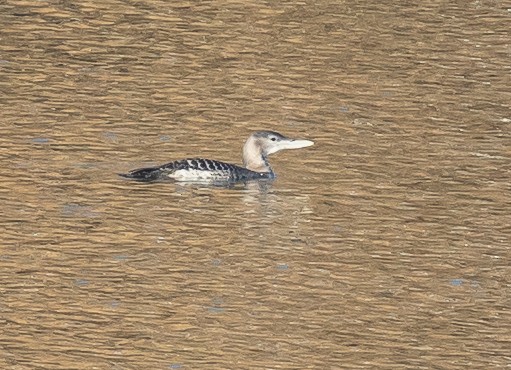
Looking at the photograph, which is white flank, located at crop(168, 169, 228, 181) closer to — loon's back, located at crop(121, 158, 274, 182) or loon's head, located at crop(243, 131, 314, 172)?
loon's back, located at crop(121, 158, 274, 182)

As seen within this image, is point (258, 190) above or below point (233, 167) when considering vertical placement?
below

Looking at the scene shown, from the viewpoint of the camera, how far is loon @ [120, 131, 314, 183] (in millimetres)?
19672

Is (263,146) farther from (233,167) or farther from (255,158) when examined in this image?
(233,167)

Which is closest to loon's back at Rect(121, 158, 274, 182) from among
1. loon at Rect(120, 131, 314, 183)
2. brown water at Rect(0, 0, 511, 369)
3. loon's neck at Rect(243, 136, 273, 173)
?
loon at Rect(120, 131, 314, 183)

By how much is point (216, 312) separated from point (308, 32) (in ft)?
40.6

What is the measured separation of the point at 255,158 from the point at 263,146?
25 centimetres

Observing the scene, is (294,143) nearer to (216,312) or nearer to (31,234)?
(31,234)

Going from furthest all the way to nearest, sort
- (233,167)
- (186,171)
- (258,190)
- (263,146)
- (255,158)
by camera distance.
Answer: (263,146)
(255,158)
(233,167)
(258,190)
(186,171)

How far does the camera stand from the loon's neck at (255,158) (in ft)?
66.8

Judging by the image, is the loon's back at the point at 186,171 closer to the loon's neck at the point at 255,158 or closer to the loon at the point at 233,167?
the loon at the point at 233,167

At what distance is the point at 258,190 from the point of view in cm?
1989

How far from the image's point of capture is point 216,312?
50.6ft

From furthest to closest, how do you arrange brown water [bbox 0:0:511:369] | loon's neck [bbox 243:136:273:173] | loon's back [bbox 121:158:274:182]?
1. loon's neck [bbox 243:136:273:173]
2. loon's back [bbox 121:158:274:182]
3. brown water [bbox 0:0:511:369]

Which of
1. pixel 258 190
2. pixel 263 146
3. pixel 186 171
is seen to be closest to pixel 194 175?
pixel 186 171
